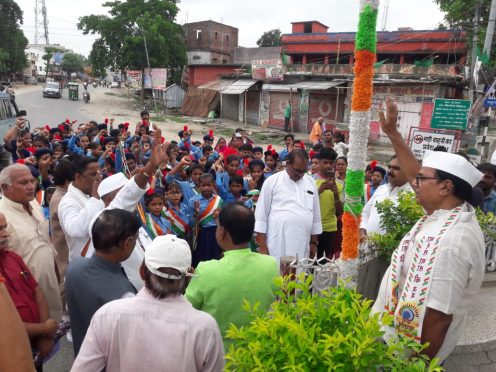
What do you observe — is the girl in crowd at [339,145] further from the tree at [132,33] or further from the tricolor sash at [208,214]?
the tree at [132,33]

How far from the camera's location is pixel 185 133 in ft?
31.2

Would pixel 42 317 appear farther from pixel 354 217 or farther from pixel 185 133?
pixel 185 133

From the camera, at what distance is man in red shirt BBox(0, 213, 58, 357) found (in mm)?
2475

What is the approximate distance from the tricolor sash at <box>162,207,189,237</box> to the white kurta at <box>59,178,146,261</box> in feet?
3.83

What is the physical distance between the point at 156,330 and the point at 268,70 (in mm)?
24891

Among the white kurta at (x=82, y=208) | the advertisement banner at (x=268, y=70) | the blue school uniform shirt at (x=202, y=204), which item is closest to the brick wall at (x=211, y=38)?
the advertisement banner at (x=268, y=70)

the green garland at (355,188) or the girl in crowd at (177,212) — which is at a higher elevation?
the green garland at (355,188)

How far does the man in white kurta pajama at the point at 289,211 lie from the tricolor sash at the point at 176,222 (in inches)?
37.5

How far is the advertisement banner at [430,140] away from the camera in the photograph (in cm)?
768

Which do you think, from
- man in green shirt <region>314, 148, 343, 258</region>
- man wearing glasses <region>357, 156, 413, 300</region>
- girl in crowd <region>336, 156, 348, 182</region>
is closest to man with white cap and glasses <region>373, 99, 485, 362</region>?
man wearing glasses <region>357, 156, 413, 300</region>

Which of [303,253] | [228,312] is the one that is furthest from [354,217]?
[228,312]

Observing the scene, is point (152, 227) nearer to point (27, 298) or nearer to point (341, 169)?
point (27, 298)

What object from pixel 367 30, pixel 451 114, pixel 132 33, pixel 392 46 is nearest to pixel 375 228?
pixel 367 30

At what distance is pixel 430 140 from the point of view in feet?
26.0
